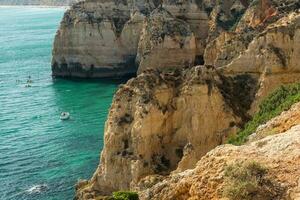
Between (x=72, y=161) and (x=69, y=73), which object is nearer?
(x=72, y=161)

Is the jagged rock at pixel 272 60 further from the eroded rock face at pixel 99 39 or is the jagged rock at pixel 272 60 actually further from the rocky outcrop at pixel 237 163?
the eroded rock face at pixel 99 39

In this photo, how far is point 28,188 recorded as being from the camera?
44.4 m

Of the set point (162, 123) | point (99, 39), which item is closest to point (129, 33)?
point (99, 39)

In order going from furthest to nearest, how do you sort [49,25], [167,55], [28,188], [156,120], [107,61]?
[49,25] → [107,61] → [167,55] → [28,188] → [156,120]

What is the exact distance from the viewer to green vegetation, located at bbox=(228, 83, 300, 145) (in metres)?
29.7

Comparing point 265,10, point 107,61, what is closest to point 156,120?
point 265,10

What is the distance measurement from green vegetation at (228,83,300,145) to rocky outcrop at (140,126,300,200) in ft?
38.2

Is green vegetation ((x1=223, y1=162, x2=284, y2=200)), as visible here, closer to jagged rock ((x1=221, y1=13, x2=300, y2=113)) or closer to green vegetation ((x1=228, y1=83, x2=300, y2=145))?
green vegetation ((x1=228, y1=83, x2=300, y2=145))

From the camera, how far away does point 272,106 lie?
32.4 m

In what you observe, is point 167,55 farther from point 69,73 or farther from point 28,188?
point 28,188

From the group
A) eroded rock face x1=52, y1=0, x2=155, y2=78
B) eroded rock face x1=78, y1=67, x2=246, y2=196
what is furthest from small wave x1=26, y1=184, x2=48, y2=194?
eroded rock face x1=52, y1=0, x2=155, y2=78

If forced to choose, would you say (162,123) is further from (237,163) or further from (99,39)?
(99,39)

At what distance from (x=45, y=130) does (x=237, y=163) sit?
159ft

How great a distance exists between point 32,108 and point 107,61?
2095 cm
